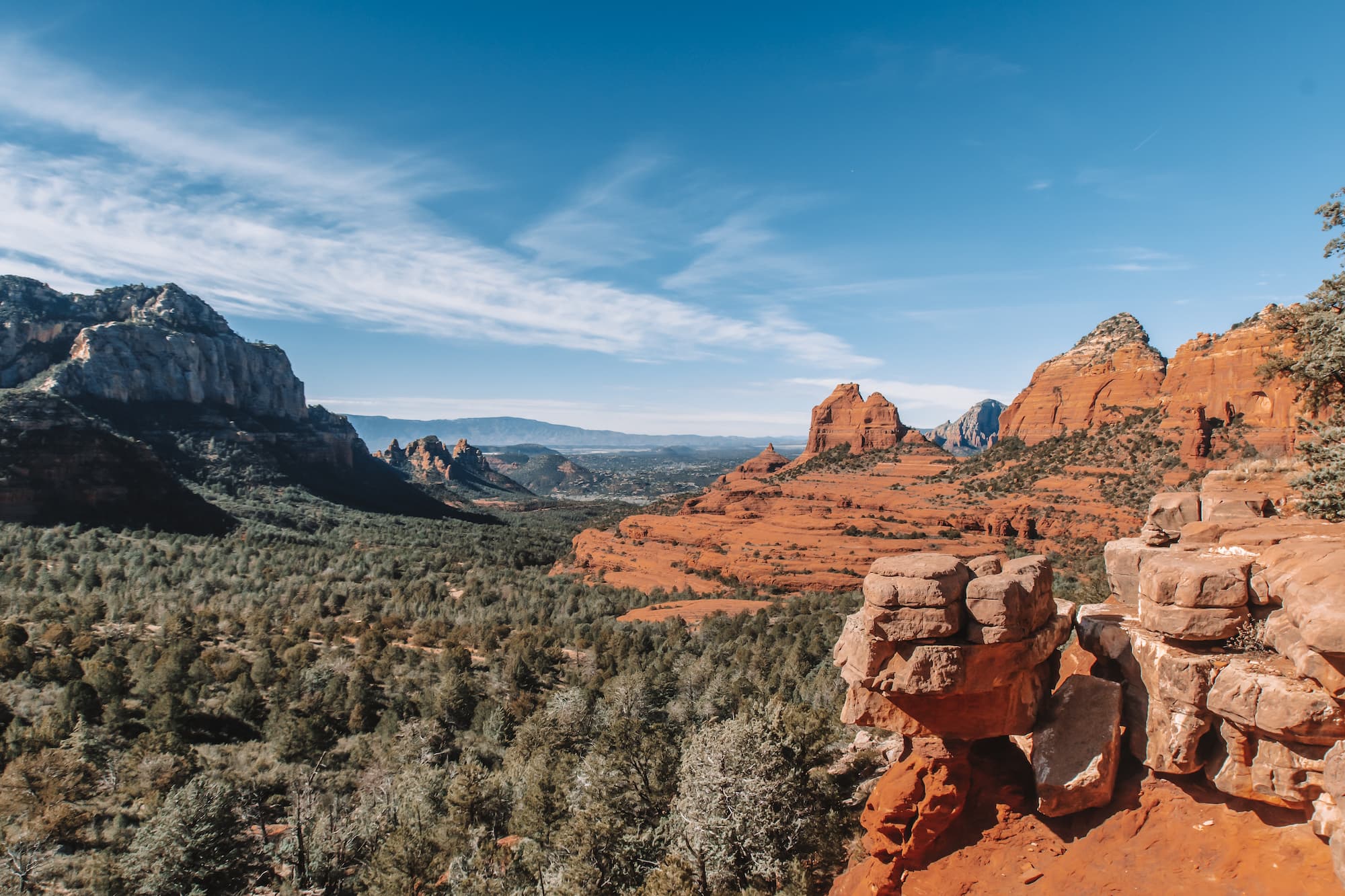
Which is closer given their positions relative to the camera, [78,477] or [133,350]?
[78,477]

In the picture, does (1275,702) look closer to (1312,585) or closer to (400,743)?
(1312,585)

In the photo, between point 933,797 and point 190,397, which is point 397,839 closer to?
point 933,797

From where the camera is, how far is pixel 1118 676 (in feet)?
32.2

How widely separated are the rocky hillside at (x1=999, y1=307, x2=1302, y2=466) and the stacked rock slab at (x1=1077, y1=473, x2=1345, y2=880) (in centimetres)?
4992

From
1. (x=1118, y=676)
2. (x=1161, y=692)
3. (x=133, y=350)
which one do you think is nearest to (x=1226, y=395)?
(x=1118, y=676)

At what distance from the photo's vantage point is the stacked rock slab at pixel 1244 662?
679 centimetres

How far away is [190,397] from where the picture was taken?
14150cm

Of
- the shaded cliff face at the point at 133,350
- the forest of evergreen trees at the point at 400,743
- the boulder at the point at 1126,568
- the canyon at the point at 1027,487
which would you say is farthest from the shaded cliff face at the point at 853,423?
the shaded cliff face at the point at 133,350

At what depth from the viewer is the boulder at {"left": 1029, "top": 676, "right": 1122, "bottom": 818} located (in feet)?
30.1

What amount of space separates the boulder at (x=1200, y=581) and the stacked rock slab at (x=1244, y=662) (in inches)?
0.6

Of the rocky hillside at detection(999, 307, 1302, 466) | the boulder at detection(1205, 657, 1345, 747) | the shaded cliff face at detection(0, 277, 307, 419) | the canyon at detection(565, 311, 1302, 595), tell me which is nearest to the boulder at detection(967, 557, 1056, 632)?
the boulder at detection(1205, 657, 1345, 747)

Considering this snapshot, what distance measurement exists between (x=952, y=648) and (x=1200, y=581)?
11.0 ft

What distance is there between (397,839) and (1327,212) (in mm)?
→ 30654

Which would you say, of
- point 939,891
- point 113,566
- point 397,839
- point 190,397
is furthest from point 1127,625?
point 190,397
